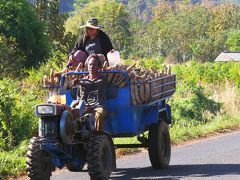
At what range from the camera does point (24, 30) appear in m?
21.7

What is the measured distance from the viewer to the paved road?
10875mm

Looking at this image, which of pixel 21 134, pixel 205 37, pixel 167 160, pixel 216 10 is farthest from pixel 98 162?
pixel 216 10

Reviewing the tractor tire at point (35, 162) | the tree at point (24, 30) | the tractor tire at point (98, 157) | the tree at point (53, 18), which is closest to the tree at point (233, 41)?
the tree at point (53, 18)

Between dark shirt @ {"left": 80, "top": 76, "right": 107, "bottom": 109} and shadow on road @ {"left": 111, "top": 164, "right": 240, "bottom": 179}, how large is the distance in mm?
1449

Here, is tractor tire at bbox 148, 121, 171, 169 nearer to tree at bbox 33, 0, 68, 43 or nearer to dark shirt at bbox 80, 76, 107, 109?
dark shirt at bbox 80, 76, 107, 109

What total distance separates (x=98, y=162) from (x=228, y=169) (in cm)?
290

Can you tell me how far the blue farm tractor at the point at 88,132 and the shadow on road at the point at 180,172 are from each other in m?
0.25

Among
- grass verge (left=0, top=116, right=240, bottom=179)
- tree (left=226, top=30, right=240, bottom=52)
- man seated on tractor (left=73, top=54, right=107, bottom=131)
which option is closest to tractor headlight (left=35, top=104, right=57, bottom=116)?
man seated on tractor (left=73, top=54, right=107, bottom=131)

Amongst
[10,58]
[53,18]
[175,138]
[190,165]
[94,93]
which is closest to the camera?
[94,93]

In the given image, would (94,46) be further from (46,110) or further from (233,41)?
(233,41)

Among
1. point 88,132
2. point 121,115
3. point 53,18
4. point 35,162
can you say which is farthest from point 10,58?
point 35,162

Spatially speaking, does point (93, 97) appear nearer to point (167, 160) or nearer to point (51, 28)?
point (167, 160)

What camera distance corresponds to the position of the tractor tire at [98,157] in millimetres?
9305

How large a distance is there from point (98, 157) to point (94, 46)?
273 cm
